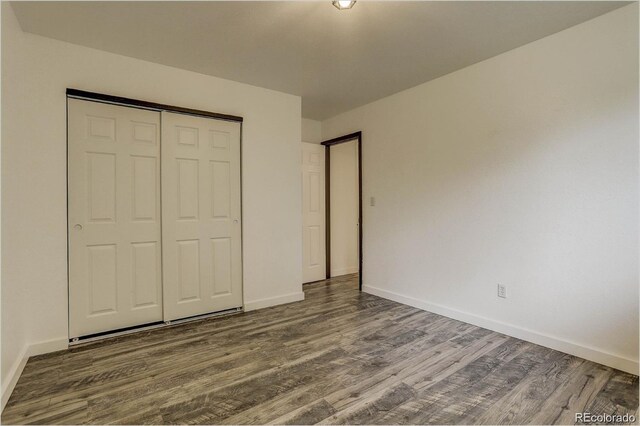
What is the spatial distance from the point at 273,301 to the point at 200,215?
1311 mm

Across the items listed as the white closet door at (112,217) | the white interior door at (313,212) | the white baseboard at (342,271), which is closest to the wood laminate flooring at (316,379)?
the white closet door at (112,217)

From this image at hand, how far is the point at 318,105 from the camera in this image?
4.22 meters

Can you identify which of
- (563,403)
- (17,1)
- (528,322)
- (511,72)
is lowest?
(563,403)

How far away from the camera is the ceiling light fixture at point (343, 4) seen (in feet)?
6.77

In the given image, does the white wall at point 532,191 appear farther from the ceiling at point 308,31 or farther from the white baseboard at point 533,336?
the ceiling at point 308,31

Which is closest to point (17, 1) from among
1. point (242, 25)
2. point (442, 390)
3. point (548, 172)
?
point (242, 25)

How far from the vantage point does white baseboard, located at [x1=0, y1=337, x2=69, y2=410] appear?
1902 mm

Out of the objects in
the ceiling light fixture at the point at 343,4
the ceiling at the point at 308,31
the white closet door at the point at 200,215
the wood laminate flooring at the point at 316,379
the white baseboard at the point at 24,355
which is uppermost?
the ceiling at the point at 308,31

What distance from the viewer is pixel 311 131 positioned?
4.88m

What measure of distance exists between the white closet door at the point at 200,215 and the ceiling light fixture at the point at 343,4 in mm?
1731

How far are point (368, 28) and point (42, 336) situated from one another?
11.6 feet

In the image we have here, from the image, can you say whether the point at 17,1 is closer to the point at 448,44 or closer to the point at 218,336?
the point at 218,336

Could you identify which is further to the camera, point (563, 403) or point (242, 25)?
point (242, 25)

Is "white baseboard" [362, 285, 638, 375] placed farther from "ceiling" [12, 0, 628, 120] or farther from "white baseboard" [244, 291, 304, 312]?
"ceiling" [12, 0, 628, 120]
